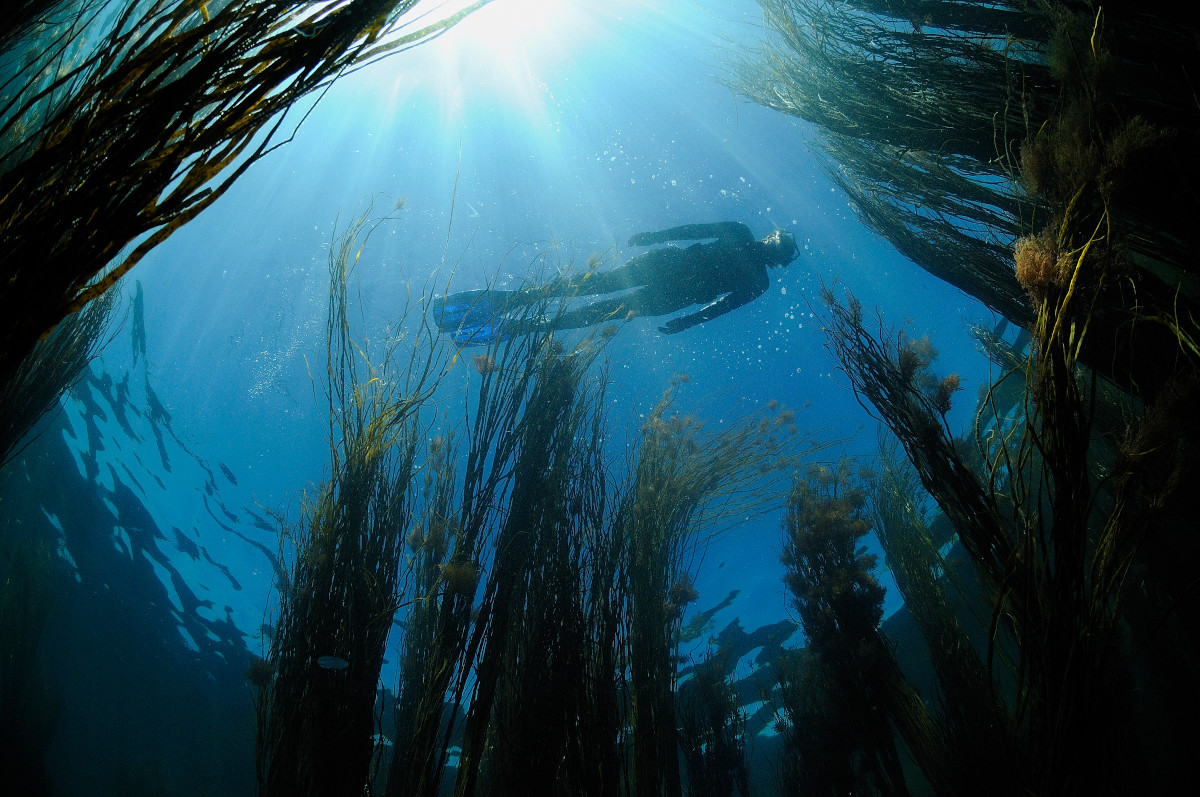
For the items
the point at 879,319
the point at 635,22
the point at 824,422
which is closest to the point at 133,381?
the point at 635,22

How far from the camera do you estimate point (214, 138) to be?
1.01 meters

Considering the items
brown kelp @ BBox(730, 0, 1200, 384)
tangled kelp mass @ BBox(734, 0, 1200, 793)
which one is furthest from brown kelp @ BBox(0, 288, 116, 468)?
brown kelp @ BBox(730, 0, 1200, 384)

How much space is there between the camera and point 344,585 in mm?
2865

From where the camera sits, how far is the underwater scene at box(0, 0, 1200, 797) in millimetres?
1561

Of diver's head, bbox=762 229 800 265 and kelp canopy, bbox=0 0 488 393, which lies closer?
kelp canopy, bbox=0 0 488 393

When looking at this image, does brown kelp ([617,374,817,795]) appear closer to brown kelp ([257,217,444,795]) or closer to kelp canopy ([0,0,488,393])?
brown kelp ([257,217,444,795])

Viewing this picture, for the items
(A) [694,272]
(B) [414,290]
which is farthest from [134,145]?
(B) [414,290]

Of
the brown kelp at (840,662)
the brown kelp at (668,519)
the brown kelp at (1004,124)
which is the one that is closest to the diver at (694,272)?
the brown kelp at (668,519)

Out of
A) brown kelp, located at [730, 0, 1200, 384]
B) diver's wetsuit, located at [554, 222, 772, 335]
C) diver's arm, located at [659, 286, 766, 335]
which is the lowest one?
brown kelp, located at [730, 0, 1200, 384]

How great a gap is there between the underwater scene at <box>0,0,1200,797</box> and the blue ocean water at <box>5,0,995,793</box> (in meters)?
0.11

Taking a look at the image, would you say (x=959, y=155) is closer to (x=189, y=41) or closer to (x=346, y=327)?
(x=189, y=41)

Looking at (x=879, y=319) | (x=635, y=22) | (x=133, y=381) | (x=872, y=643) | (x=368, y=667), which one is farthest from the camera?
(x=133, y=381)

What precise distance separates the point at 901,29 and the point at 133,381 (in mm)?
17830

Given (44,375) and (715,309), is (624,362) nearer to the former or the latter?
(715,309)
